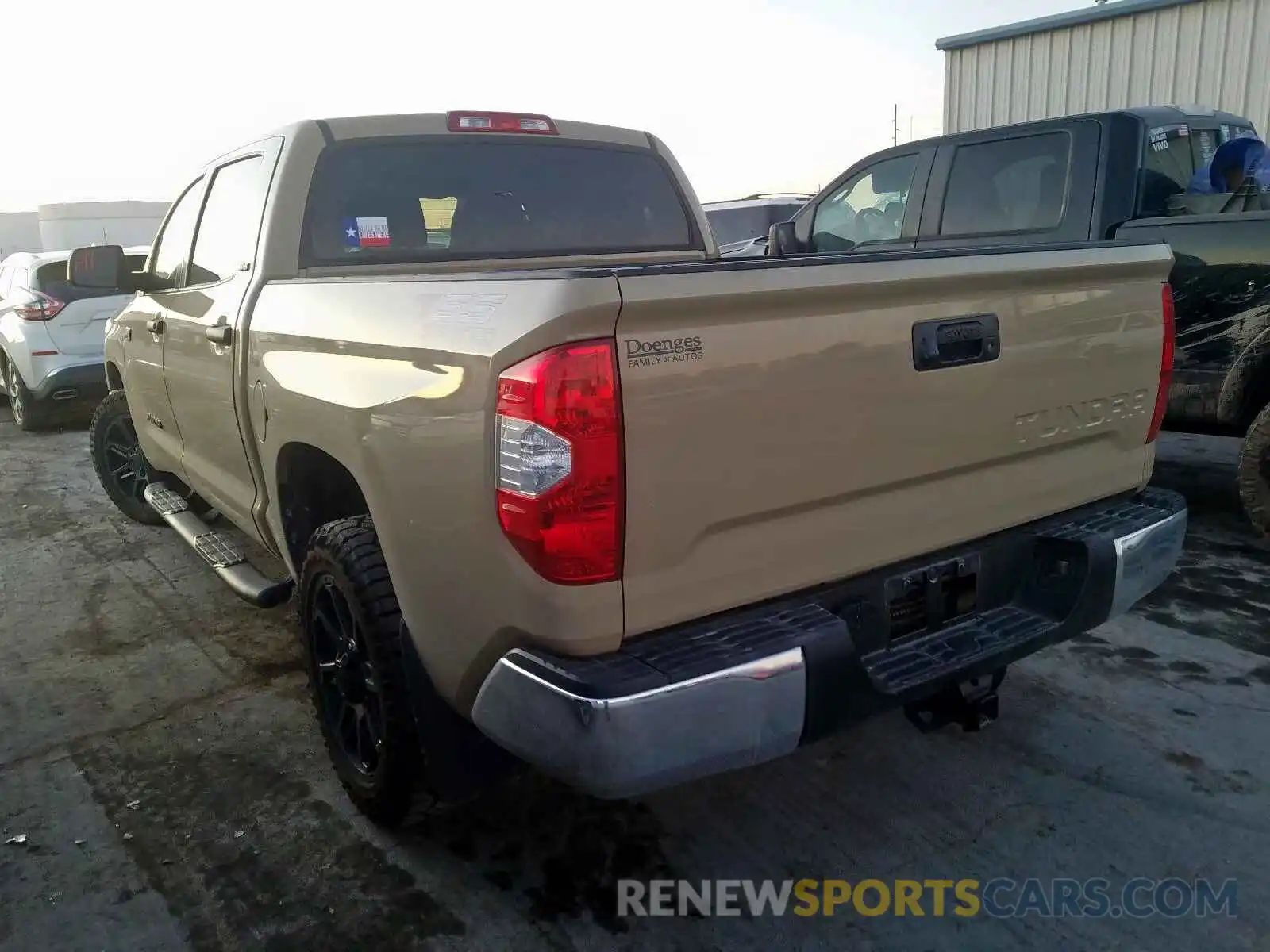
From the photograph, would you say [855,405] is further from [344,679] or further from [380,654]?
[344,679]

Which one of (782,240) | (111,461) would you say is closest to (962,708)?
(782,240)

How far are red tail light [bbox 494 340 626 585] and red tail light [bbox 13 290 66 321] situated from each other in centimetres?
820

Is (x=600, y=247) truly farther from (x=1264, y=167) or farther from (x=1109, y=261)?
(x=1264, y=167)

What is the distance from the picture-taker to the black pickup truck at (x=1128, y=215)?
457 cm

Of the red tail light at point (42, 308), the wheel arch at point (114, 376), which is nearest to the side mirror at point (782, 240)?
the wheel arch at point (114, 376)

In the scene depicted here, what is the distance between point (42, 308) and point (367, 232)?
22.0ft

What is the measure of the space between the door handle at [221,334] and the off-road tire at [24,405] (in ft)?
21.4

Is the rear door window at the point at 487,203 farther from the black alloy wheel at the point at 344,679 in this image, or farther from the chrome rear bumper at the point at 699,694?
the chrome rear bumper at the point at 699,694

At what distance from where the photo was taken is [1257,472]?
15.2 ft

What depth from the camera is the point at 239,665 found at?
3924 mm

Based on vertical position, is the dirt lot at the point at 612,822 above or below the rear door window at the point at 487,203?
below

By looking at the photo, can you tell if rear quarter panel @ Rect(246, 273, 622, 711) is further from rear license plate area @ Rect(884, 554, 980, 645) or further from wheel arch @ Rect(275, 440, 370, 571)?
rear license plate area @ Rect(884, 554, 980, 645)

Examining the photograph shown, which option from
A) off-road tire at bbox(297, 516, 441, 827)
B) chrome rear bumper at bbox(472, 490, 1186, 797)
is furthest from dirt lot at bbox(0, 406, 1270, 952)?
chrome rear bumper at bbox(472, 490, 1186, 797)

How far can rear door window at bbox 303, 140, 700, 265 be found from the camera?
3.28m
